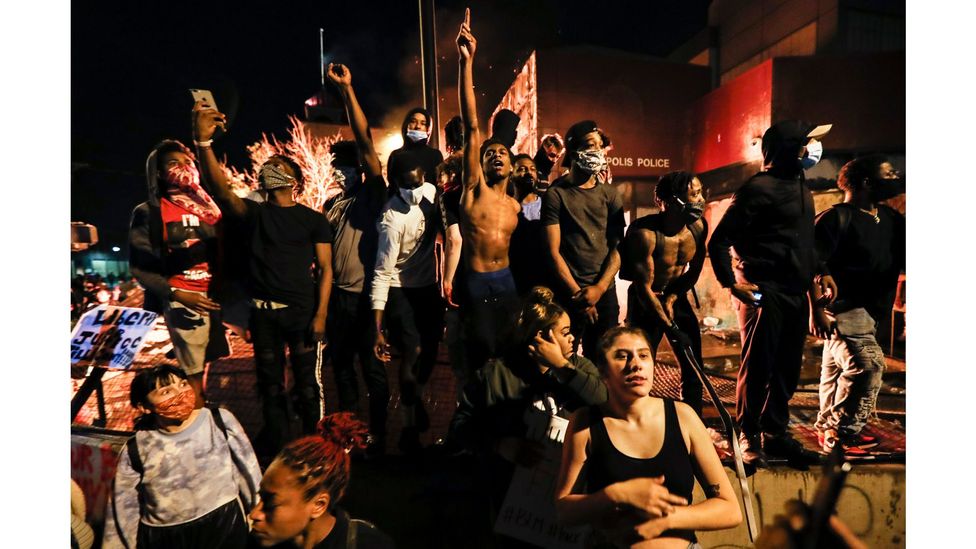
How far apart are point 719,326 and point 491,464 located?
350cm

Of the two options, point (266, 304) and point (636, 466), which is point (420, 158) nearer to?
point (266, 304)

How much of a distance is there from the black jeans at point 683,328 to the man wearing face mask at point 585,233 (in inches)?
7.2

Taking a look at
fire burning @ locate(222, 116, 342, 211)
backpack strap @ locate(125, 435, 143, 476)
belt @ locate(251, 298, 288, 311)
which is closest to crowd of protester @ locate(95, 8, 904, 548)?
belt @ locate(251, 298, 288, 311)

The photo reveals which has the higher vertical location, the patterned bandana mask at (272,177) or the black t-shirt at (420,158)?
the black t-shirt at (420,158)

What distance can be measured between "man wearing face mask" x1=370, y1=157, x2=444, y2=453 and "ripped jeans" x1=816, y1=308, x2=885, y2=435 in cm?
291

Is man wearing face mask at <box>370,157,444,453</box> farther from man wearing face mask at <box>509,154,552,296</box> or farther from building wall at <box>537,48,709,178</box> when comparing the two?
building wall at <box>537,48,709,178</box>

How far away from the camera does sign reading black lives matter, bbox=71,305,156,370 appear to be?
3530 millimetres

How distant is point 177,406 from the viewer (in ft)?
9.71

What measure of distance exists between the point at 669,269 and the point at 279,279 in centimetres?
276

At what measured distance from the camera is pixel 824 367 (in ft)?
12.5

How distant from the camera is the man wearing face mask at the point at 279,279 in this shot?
3490 millimetres

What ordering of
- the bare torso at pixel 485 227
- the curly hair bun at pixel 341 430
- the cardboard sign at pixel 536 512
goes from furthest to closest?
the bare torso at pixel 485 227, the curly hair bun at pixel 341 430, the cardboard sign at pixel 536 512

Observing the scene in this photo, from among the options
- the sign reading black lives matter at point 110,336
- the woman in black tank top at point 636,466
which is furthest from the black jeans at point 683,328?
the sign reading black lives matter at point 110,336

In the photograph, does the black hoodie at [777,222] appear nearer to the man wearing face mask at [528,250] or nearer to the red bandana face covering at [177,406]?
the man wearing face mask at [528,250]
